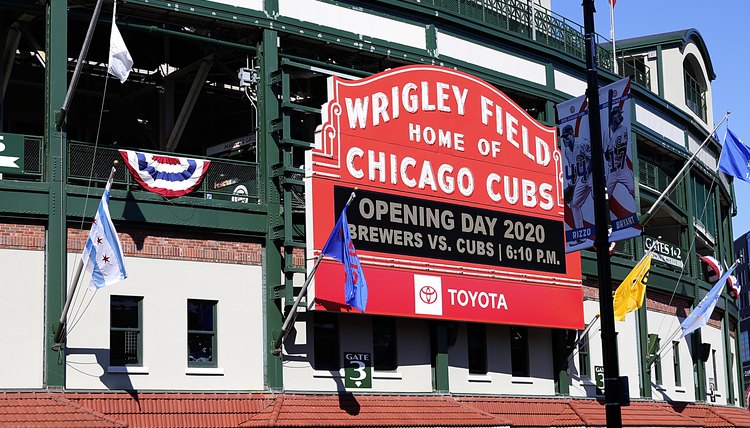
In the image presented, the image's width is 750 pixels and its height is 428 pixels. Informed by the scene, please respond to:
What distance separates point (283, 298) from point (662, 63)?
1035 inches

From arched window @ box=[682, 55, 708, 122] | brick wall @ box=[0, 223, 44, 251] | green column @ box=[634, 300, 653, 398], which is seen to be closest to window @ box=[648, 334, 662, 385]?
green column @ box=[634, 300, 653, 398]

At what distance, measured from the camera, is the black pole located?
19.7 metres

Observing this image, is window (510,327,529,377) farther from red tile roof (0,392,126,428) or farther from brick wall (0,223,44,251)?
brick wall (0,223,44,251)

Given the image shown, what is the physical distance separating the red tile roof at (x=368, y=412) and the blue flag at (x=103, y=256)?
5170 mm

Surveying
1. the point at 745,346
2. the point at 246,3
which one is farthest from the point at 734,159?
the point at 745,346

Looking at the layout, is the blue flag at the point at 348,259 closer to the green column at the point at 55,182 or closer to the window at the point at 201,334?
the window at the point at 201,334

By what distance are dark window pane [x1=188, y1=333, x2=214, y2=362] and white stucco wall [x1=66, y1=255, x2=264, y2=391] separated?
226 mm

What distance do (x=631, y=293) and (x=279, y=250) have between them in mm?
12088

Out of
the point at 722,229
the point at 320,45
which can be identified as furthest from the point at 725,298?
the point at 320,45

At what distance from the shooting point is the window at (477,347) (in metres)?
34.9

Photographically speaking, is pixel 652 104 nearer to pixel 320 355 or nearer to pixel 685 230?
pixel 685 230

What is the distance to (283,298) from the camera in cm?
2969

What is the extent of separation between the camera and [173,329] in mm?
28188

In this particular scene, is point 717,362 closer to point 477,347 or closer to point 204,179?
point 477,347
